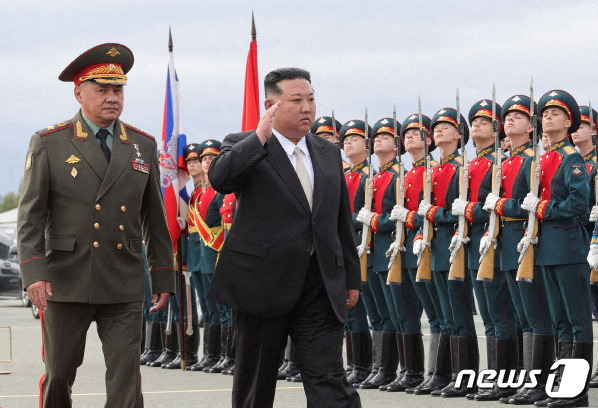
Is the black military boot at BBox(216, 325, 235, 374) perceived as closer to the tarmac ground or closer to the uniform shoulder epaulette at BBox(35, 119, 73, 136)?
the tarmac ground

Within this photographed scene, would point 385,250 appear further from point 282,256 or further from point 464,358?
point 282,256

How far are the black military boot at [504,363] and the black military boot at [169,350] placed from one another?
4.81 m

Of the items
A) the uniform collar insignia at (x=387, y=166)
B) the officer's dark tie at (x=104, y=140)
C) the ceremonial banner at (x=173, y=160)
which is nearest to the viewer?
the officer's dark tie at (x=104, y=140)

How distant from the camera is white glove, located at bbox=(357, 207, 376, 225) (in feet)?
34.3

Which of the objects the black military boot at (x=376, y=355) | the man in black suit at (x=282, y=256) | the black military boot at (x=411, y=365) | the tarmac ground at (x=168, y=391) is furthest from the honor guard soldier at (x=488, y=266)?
the man in black suit at (x=282, y=256)

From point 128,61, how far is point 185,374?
6.16 meters

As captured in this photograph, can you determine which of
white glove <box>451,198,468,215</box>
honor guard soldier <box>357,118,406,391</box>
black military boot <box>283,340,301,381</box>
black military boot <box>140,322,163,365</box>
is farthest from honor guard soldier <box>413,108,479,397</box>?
black military boot <box>140,322,163,365</box>

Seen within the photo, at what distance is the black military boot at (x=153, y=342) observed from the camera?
13602 millimetres

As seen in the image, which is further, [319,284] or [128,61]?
[128,61]

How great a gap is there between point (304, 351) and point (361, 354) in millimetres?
4830

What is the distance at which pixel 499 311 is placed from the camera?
30.5 ft

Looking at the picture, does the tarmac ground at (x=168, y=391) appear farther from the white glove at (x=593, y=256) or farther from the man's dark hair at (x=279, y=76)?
the man's dark hair at (x=279, y=76)

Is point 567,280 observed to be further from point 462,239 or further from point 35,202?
point 35,202

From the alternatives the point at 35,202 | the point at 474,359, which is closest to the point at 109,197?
the point at 35,202
